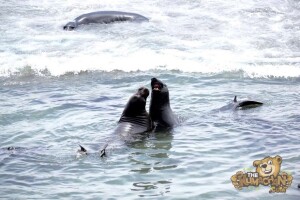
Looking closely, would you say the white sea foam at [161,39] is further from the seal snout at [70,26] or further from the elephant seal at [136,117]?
the elephant seal at [136,117]

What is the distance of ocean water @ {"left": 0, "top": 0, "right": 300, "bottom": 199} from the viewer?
266 inches

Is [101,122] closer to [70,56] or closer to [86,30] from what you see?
[70,56]

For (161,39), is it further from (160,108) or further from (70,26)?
(160,108)

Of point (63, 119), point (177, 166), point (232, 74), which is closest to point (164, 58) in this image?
point (232, 74)

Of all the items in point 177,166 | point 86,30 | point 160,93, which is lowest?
point 177,166

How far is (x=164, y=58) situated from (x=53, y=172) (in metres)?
6.67

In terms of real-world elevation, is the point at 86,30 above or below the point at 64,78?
above

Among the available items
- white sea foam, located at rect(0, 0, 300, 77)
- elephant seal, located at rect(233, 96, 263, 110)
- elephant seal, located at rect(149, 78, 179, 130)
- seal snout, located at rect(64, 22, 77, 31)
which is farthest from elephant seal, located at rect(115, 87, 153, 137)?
seal snout, located at rect(64, 22, 77, 31)

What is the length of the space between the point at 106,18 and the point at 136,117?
883cm

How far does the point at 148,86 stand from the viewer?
1136 cm

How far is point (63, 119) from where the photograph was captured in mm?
9398

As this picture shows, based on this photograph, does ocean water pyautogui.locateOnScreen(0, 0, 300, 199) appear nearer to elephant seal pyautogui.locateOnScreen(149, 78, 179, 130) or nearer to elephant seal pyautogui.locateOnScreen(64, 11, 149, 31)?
elephant seal pyautogui.locateOnScreen(149, 78, 179, 130)

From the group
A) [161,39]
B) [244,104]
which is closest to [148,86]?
[244,104]

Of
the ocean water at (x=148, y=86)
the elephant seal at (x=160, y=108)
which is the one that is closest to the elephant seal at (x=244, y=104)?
the ocean water at (x=148, y=86)
